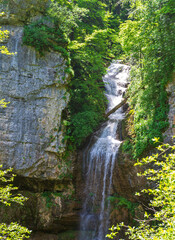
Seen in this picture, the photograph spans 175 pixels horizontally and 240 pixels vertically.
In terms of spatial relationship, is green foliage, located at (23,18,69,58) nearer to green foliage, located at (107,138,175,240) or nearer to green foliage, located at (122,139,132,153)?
green foliage, located at (122,139,132,153)

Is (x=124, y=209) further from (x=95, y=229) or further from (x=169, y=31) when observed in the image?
(x=169, y=31)

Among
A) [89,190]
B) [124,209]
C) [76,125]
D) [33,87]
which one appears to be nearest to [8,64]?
[33,87]

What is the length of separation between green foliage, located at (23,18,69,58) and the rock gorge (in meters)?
0.35

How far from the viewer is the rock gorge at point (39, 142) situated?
988 centimetres

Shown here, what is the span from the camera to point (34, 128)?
10391mm

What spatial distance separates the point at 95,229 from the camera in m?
9.77

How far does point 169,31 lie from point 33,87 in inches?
278

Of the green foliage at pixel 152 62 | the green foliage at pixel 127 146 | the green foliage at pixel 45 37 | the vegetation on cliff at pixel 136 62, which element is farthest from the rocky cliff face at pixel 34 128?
the green foliage at pixel 152 62

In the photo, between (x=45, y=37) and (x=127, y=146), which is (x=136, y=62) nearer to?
(x=127, y=146)

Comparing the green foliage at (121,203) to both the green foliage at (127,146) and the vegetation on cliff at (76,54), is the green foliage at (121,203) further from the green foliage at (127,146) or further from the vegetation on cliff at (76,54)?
the vegetation on cliff at (76,54)

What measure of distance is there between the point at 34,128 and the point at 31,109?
1.00 m

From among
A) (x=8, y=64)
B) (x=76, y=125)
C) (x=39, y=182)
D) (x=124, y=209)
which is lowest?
(x=124, y=209)

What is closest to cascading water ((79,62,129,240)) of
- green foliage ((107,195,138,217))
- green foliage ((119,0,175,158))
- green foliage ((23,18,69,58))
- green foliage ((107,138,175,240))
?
green foliage ((107,195,138,217))

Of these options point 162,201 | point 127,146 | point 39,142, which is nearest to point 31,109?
point 39,142
